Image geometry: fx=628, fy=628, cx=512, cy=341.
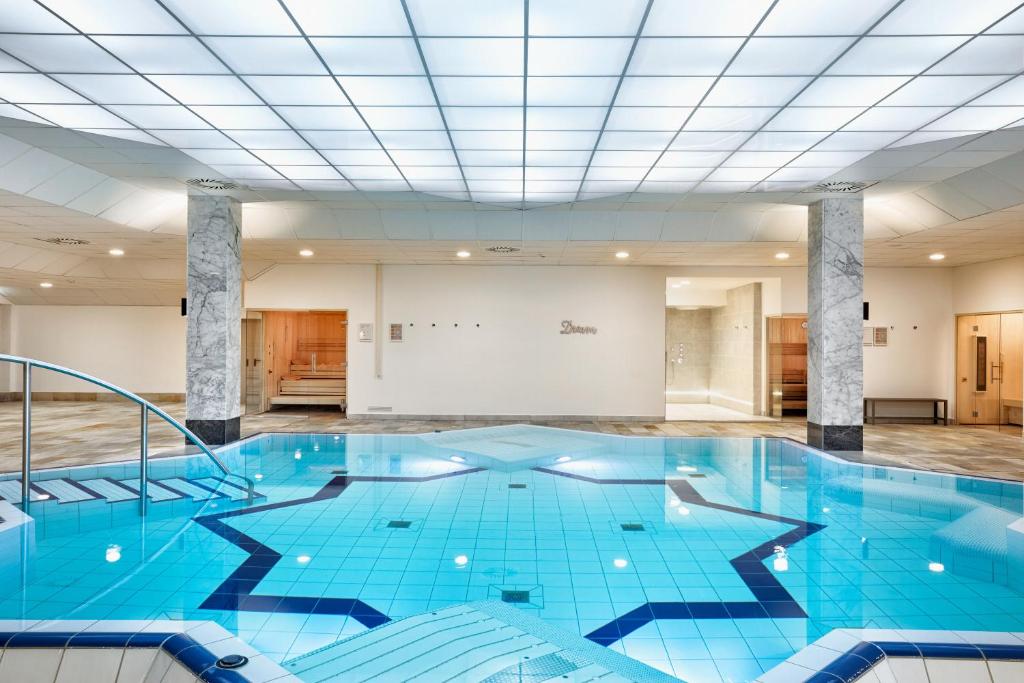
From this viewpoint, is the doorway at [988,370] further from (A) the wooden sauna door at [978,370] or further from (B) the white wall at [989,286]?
(B) the white wall at [989,286]

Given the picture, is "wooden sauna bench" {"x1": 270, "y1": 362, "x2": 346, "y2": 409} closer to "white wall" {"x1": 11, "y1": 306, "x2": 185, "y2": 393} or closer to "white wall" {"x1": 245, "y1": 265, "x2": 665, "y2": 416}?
"white wall" {"x1": 245, "y1": 265, "x2": 665, "y2": 416}

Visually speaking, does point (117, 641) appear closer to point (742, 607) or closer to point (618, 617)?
point (618, 617)

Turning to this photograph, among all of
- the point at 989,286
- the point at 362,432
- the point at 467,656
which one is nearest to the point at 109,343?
the point at 362,432

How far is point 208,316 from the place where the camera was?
27.4 ft

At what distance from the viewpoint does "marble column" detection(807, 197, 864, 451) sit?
8.35 metres

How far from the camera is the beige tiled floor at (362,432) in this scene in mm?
7911

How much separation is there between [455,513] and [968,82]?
5.34m

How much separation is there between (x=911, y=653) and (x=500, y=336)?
33.7ft

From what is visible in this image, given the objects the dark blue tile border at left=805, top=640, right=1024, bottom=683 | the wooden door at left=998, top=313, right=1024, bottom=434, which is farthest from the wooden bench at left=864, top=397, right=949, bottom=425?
the dark blue tile border at left=805, top=640, right=1024, bottom=683

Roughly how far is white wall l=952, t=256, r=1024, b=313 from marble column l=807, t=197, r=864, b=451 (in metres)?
4.67

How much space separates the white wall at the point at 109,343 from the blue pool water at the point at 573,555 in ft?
28.2

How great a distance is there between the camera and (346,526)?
5211 millimetres

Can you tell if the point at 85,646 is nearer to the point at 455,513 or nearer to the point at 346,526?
the point at 346,526

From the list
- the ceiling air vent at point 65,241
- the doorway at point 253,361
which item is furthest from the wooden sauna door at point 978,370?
the ceiling air vent at point 65,241
